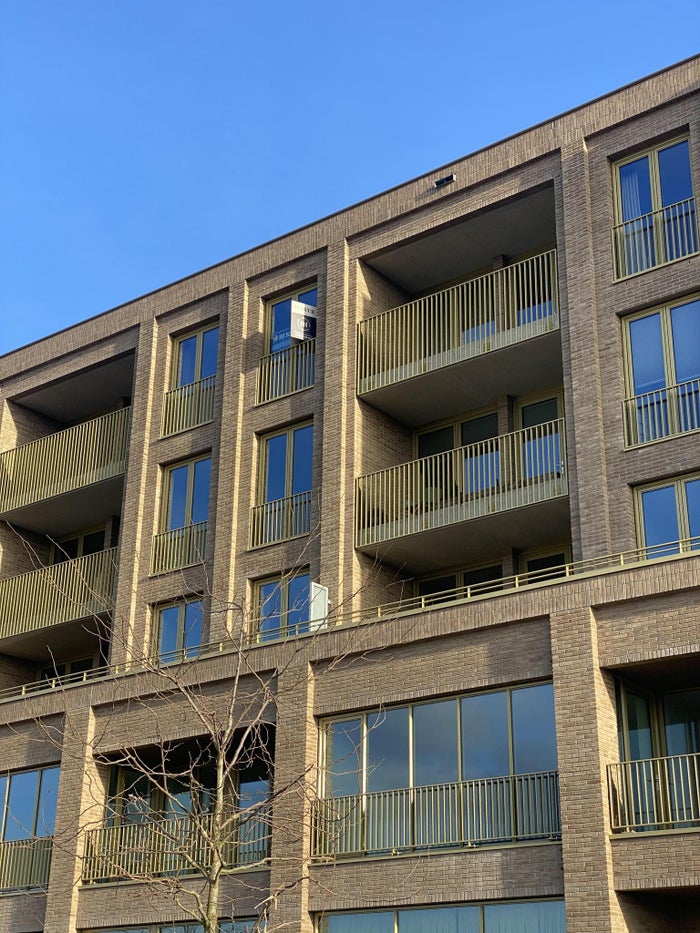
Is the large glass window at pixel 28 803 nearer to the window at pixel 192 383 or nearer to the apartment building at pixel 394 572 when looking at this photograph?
the apartment building at pixel 394 572

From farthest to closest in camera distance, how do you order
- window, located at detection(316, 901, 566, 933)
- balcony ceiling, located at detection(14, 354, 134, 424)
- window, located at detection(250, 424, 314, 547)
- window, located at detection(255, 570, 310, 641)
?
1. balcony ceiling, located at detection(14, 354, 134, 424)
2. window, located at detection(250, 424, 314, 547)
3. window, located at detection(255, 570, 310, 641)
4. window, located at detection(316, 901, 566, 933)

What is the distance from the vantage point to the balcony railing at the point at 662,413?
77.0 feet

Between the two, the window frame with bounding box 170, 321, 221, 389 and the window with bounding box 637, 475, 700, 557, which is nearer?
the window with bounding box 637, 475, 700, 557

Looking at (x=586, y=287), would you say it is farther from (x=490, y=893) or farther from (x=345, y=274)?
(x=490, y=893)

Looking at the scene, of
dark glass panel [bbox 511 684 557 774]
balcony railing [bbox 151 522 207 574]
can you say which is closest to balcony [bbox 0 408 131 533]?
balcony railing [bbox 151 522 207 574]

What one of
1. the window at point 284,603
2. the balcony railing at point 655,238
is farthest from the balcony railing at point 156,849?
the balcony railing at point 655,238

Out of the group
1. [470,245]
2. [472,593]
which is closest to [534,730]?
[472,593]

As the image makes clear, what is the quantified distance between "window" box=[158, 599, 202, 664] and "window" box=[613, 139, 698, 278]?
40.0 feet

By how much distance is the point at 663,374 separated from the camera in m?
24.0

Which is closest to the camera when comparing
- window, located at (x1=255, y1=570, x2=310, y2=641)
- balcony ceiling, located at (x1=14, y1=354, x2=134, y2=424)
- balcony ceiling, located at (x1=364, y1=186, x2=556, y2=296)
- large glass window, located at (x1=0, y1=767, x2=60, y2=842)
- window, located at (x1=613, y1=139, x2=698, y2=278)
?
window, located at (x1=613, y1=139, x2=698, y2=278)

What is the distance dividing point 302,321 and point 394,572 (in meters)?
6.38

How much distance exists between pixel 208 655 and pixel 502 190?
1160cm

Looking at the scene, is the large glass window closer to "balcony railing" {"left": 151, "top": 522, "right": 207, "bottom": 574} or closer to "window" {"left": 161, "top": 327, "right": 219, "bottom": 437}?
"balcony railing" {"left": 151, "top": 522, "right": 207, "bottom": 574}

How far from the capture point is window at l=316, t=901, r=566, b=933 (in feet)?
62.7
